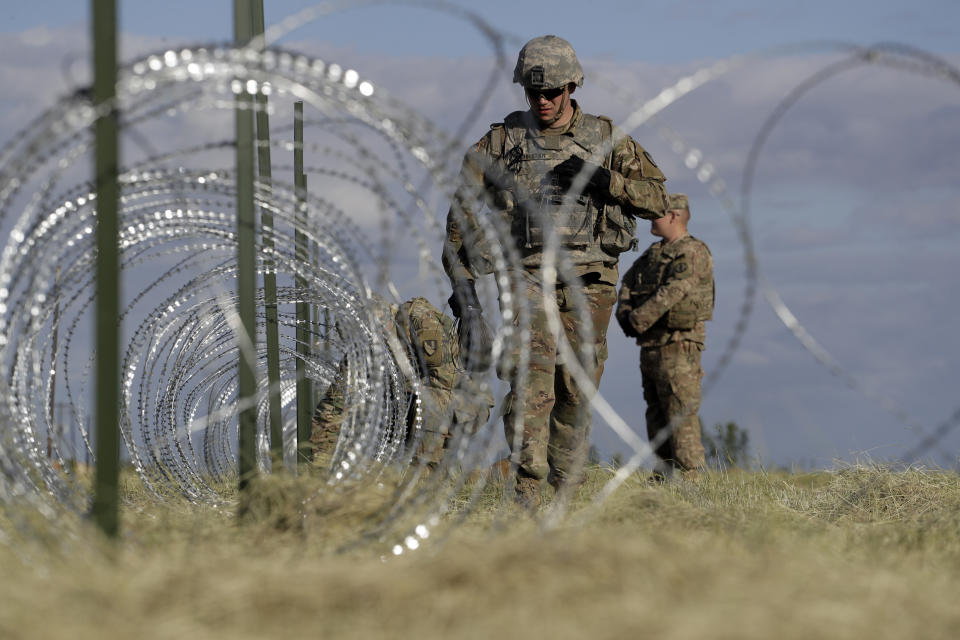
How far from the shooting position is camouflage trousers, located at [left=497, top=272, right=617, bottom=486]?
22.3 ft

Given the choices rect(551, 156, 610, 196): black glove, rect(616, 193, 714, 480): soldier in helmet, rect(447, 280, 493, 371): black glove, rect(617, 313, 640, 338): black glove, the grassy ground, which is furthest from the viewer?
rect(617, 313, 640, 338): black glove

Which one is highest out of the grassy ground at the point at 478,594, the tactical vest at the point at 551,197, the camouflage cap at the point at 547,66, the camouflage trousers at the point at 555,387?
the camouflage cap at the point at 547,66

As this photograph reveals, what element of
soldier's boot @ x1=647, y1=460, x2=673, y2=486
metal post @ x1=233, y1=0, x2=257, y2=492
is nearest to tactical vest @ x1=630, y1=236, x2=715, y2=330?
soldier's boot @ x1=647, y1=460, x2=673, y2=486

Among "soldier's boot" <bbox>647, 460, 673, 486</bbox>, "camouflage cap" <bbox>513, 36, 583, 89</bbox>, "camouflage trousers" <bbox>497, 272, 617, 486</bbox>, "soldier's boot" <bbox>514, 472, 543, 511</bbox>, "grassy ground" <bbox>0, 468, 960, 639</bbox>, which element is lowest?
"soldier's boot" <bbox>647, 460, 673, 486</bbox>

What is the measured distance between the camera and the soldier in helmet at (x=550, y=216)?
6.84 metres

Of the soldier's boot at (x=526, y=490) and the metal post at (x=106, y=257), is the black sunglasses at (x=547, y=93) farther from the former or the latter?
the metal post at (x=106, y=257)

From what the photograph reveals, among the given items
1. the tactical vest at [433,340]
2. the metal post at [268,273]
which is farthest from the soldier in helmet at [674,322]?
the metal post at [268,273]

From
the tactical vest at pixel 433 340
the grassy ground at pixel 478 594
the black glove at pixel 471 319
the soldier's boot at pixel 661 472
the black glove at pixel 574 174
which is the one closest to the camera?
the grassy ground at pixel 478 594

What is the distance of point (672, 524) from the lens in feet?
18.6

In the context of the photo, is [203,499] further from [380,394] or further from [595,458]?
[595,458]

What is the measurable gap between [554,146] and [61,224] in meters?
3.08

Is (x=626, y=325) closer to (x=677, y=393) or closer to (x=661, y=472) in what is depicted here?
(x=677, y=393)

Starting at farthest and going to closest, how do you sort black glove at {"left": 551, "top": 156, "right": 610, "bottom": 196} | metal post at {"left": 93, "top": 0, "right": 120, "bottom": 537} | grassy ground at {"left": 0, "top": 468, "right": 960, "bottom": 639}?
black glove at {"left": 551, "top": 156, "right": 610, "bottom": 196}
metal post at {"left": 93, "top": 0, "right": 120, "bottom": 537}
grassy ground at {"left": 0, "top": 468, "right": 960, "bottom": 639}

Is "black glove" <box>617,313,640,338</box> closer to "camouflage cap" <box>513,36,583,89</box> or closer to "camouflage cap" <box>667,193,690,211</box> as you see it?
"camouflage cap" <box>667,193,690,211</box>
